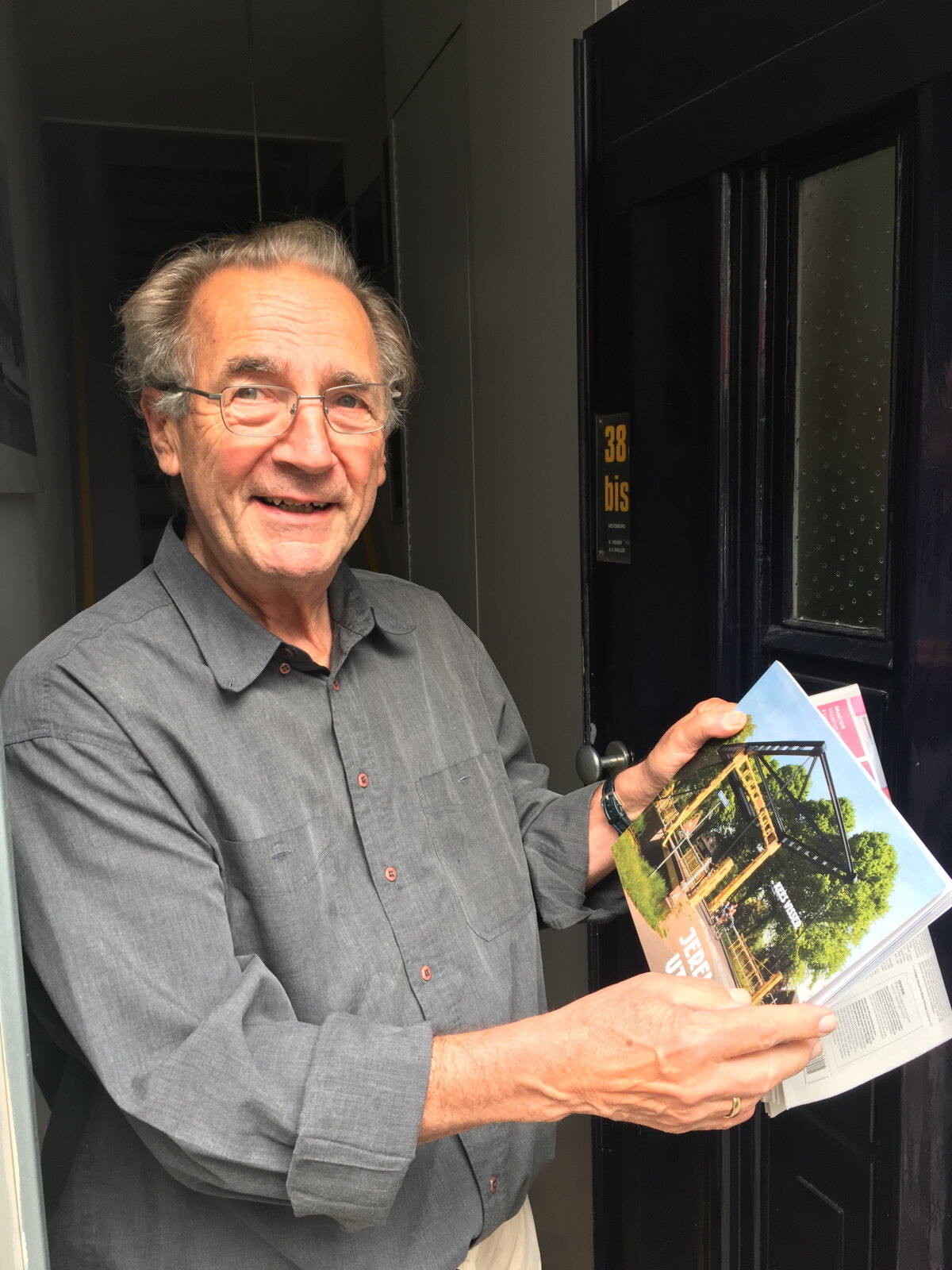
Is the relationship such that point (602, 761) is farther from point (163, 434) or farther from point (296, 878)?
point (163, 434)

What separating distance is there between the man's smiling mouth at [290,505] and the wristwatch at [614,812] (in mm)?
522

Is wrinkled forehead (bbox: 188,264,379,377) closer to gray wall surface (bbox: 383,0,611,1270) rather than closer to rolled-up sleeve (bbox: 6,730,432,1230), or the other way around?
rolled-up sleeve (bbox: 6,730,432,1230)

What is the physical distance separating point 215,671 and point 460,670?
0.39 metres

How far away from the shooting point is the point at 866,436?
1166 millimetres

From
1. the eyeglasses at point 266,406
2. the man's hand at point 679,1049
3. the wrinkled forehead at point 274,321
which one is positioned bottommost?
the man's hand at point 679,1049

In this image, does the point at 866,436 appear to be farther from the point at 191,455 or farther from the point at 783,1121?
the point at 783,1121

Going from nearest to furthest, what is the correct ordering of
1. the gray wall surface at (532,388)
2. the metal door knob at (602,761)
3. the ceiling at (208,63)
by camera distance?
the metal door knob at (602,761) < the gray wall surface at (532,388) < the ceiling at (208,63)

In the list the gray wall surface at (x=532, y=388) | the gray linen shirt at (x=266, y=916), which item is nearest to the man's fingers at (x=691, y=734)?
the gray linen shirt at (x=266, y=916)

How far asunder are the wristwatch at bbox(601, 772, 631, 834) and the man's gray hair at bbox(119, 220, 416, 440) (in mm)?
554

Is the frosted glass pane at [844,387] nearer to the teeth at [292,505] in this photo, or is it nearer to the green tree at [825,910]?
the green tree at [825,910]

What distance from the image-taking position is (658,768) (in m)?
1.18

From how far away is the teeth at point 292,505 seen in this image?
3.51ft

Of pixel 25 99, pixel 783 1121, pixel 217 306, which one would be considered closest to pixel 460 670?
pixel 217 306

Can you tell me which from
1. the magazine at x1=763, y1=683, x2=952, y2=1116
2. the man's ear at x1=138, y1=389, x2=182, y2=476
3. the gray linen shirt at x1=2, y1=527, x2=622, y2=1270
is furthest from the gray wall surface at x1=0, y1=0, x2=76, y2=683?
the magazine at x1=763, y1=683, x2=952, y2=1116
